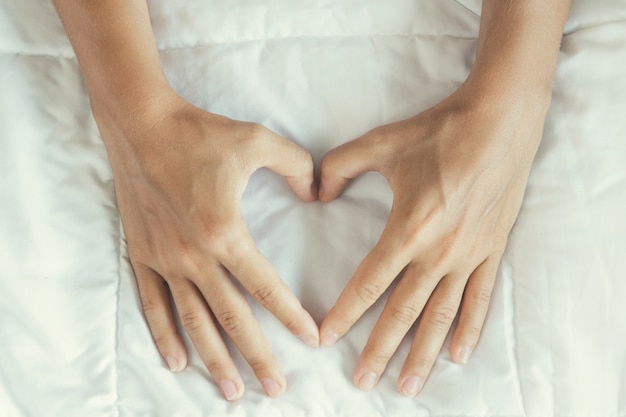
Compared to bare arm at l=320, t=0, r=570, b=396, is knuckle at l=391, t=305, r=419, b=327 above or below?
below

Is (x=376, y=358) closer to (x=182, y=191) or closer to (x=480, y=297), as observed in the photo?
(x=480, y=297)

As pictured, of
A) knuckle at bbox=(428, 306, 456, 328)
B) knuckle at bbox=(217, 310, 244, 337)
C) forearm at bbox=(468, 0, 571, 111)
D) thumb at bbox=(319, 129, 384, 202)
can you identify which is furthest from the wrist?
knuckle at bbox=(217, 310, 244, 337)

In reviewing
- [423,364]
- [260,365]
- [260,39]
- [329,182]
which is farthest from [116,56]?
[423,364]

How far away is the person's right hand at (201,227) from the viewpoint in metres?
0.71

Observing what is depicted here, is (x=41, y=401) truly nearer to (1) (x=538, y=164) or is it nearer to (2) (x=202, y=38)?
(2) (x=202, y=38)

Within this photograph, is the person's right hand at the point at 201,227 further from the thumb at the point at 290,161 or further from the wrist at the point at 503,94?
the wrist at the point at 503,94

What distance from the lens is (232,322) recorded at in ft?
2.33

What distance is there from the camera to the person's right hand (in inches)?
27.8

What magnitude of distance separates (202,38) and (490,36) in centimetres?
34

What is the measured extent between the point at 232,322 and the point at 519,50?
1.46 ft

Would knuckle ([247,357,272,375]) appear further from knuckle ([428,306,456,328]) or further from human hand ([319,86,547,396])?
knuckle ([428,306,456,328])

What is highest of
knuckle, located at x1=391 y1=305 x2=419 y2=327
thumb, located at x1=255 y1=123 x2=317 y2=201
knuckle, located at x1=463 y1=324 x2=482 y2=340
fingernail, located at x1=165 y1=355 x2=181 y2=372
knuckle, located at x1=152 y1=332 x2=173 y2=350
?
thumb, located at x1=255 y1=123 x2=317 y2=201

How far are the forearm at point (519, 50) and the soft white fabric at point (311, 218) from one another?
4cm

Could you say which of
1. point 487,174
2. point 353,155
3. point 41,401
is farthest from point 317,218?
point 41,401
